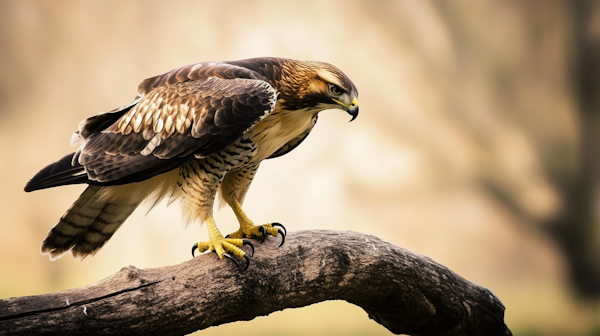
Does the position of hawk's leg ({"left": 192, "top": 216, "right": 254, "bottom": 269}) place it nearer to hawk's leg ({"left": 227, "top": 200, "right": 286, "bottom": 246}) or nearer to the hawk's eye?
hawk's leg ({"left": 227, "top": 200, "right": 286, "bottom": 246})

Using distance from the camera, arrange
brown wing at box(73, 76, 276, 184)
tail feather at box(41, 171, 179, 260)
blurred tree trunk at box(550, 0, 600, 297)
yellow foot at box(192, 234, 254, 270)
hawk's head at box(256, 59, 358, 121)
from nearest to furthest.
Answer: brown wing at box(73, 76, 276, 184)
yellow foot at box(192, 234, 254, 270)
hawk's head at box(256, 59, 358, 121)
tail feather at box(41, 171, 179, 260)
blurred tree trunk at box(550, 0, 600, 297)

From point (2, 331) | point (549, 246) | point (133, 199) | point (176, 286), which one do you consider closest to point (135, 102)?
point (133, 199)

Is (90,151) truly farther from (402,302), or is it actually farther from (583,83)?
(583,83)

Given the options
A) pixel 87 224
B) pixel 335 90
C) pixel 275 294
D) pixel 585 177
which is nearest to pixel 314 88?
pixel 335 90

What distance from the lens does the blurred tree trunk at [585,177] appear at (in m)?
4.64

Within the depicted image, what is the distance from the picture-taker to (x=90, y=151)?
235 cm

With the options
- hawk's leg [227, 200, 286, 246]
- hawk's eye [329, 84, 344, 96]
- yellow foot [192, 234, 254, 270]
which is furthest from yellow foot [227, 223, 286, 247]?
hawk's eye [329, 84, 344, 96]

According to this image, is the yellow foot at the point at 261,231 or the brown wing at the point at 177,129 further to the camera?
the yellow foot at the point at 261,231

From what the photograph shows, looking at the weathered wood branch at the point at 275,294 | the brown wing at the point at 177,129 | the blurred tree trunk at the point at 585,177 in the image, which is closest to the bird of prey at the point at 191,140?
the brown wing at the point at 177,129

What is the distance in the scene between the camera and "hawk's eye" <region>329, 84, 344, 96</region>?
Result: 241 cm

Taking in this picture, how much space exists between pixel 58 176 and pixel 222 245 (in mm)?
795

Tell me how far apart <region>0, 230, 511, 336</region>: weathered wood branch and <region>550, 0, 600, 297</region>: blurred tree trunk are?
233 centimetres

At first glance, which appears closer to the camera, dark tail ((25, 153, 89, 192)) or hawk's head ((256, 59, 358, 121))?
dark tail ((25, 153, 89, 192))

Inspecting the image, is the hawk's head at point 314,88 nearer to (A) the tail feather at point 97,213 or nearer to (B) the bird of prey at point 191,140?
(B) the bird of prey at point 191,140
